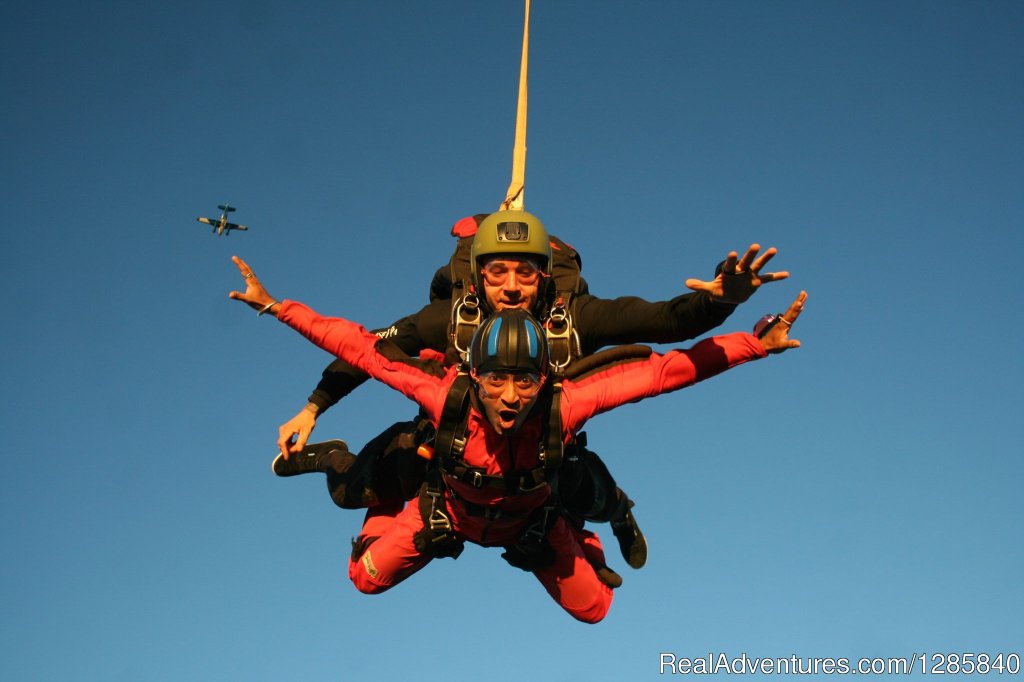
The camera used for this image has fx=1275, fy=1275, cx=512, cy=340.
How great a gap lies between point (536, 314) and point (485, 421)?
111 cm

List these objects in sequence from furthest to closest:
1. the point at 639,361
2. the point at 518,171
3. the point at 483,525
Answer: the point at 518,171 < the point at 483,525 < the point at 639,361

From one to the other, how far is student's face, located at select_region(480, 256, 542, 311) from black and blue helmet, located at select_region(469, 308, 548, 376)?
2.12 ft

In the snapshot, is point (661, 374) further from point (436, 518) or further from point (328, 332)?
point (328, 332)

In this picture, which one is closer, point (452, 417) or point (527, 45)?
point (452, 417)

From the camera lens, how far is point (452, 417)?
10.2 metres

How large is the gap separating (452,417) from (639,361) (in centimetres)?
159

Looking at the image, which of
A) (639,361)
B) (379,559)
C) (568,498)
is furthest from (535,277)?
(379,559)

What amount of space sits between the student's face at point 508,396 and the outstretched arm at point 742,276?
1.56 m

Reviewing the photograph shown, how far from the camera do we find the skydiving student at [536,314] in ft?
32.7

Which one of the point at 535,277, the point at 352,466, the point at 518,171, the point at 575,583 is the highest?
the point at 518,171

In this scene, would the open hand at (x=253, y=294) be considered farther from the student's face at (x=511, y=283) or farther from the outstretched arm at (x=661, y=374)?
the outstretched arm at (x=661, y=374)

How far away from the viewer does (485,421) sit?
1024cm

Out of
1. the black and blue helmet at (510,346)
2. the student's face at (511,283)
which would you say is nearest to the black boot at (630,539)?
the student's face at (511,283)

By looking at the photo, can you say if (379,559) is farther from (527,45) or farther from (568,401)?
(527,45)
